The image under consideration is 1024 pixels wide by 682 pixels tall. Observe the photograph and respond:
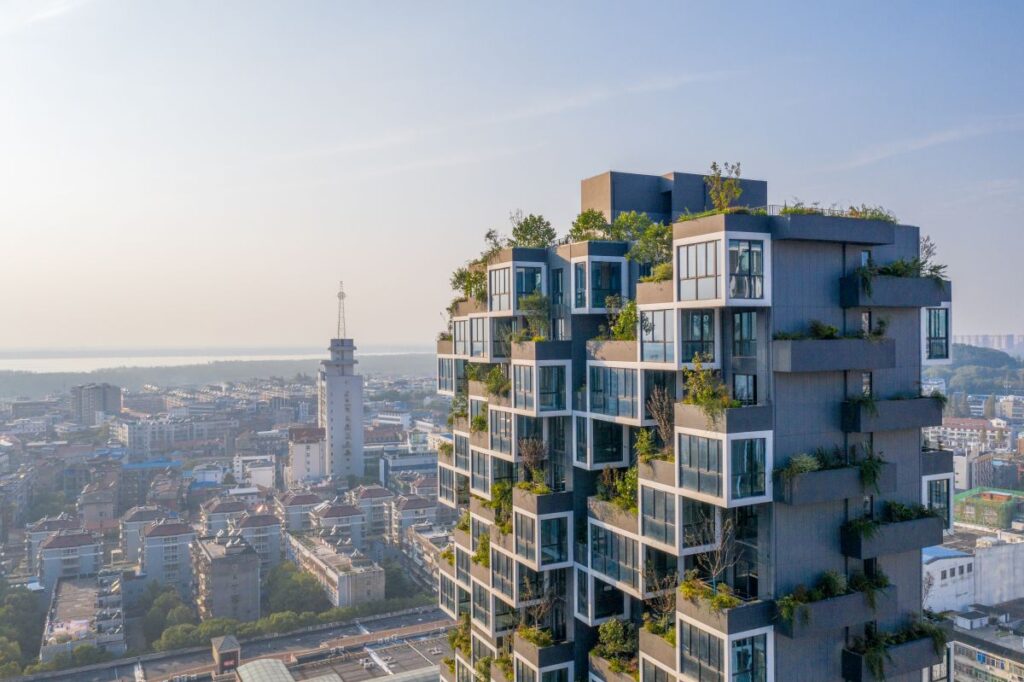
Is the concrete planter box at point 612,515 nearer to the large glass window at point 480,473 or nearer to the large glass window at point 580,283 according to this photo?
the large glass window at point 480,473

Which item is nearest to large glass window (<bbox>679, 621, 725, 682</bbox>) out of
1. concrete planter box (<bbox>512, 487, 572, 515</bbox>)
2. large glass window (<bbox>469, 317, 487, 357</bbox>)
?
concrete planter box (<bbox>512, 487, 572, 515</bbox>)

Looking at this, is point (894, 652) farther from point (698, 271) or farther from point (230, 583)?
point (230, 583)

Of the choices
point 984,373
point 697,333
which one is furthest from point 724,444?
point 984,373

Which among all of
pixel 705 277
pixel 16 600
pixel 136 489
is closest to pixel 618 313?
pixel 705 277

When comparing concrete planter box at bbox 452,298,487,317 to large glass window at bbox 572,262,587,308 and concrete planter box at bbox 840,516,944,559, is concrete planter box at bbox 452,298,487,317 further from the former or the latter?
concrete planter box at bbox 840,516,944,559

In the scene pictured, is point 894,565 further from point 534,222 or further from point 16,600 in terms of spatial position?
point 16,600
